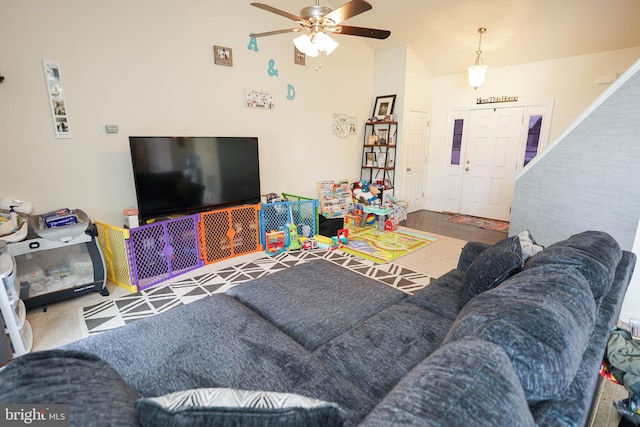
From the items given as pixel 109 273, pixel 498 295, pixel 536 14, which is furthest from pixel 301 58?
pixel 498 295

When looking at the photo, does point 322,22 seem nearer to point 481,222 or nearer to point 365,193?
point 365,193

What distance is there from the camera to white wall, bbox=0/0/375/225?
2.68m

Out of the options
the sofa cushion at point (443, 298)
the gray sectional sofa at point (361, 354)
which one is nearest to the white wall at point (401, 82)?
the gray sectional sofa at point (361, 354)

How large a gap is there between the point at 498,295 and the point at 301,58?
4318 millimetres

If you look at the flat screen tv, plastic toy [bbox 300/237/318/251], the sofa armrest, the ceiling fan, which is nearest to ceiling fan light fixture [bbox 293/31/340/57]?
the ceiling fan

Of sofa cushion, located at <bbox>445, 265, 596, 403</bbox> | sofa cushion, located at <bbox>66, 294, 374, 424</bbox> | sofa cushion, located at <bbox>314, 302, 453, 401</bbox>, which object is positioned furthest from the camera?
sofa cushion, located at <bbox>314, 302, 453, 401</bbox>

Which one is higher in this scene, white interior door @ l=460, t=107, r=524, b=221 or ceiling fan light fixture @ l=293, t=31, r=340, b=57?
ceiling fan light fixture @ l=293, t=31, r=340, b=57

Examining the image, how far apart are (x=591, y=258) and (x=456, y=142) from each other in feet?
16.8

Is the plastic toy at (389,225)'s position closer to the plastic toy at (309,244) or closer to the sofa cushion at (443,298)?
the plastic toy at (309,244)

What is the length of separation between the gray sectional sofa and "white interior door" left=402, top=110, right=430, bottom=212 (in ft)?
12.6

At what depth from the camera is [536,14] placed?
402 centimetres

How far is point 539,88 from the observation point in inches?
197

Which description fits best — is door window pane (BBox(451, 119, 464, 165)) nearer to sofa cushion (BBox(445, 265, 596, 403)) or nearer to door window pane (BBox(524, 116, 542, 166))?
door window pane (BBox(524, 116, 542, 166))

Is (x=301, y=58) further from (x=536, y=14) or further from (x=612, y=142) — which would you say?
(x=612, y=142)
